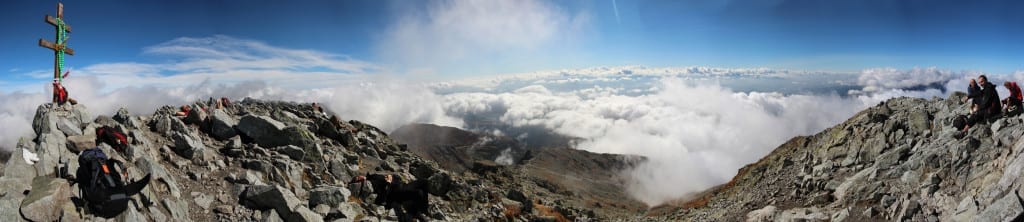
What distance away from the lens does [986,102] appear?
69.6ft

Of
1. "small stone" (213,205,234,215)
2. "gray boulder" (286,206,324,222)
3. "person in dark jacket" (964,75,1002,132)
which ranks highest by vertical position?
"person in dark jacket" (964,75,1002,132)

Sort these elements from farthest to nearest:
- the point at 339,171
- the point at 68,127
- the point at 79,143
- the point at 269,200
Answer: the point at 339,171 → the point at 269,200 → the point at 68,127 → the point at 79,143

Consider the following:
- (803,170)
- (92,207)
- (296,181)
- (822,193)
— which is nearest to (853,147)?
(803,170)

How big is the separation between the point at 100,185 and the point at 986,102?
123 ft

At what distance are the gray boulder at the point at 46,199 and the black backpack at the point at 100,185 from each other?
0.49 metres

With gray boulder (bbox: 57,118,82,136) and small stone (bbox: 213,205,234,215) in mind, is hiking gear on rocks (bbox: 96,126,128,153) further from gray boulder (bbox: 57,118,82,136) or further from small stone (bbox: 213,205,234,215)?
small stone (bbox: 213,205,234,215)

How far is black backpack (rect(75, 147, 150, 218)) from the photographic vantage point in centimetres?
1409

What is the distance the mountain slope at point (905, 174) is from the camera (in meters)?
17.1

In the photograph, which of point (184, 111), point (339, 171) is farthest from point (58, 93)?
point (339, 171)

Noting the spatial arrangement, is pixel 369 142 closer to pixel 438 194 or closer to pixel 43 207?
pixel 438 194

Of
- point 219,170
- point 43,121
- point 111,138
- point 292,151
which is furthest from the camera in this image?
point 292,151

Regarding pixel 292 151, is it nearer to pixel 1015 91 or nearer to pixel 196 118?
pixel 196 118

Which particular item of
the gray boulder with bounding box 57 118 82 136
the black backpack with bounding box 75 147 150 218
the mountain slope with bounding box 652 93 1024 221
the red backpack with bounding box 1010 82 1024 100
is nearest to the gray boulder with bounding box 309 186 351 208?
the black backpack with bounding box 75 147 150 218

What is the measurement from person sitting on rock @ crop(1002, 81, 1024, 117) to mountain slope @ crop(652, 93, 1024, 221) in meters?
0.84
